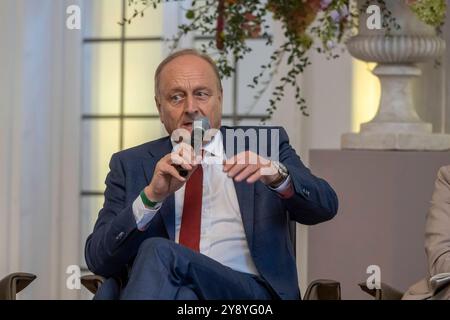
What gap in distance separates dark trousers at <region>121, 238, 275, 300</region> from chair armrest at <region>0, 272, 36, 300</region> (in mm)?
491

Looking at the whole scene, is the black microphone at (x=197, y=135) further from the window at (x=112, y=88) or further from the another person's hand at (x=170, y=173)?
the window at (x=112, y=88)

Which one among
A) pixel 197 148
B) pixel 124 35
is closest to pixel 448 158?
pixel 197 148

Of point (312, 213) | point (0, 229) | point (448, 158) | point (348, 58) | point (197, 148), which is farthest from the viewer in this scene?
point (0, 229)

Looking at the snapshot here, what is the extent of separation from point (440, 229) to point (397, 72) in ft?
3.52

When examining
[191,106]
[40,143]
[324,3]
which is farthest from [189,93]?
[40,143]

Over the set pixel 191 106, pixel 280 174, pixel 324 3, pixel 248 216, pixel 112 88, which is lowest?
pixel 248 216

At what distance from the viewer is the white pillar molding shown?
4547 mm

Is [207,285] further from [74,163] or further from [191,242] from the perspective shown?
[74,163]

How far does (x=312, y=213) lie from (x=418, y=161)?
3.62 ft

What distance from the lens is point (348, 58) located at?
14.0ft

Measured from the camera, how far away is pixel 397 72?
3689mm

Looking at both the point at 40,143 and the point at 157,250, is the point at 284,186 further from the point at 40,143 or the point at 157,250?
the point at 40,143

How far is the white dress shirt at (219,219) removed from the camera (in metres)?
2.57

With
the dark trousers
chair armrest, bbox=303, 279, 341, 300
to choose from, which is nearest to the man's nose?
the dark trousers
